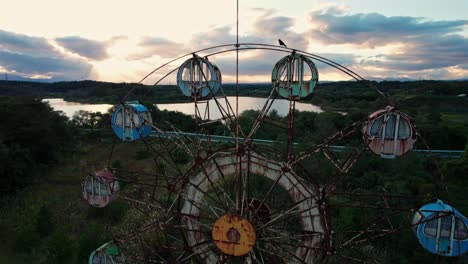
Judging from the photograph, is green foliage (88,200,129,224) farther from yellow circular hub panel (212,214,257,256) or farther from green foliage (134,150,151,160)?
green foliage (134,150,151,160)

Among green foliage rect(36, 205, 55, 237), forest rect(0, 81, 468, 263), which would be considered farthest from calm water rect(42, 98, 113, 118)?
green foliage rect(36, 205, 55, 237)

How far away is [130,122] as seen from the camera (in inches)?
394

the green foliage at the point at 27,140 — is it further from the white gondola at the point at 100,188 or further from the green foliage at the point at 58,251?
the white gondola at the point at 100,188

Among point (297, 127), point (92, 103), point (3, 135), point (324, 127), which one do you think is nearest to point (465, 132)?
point (324, 127)

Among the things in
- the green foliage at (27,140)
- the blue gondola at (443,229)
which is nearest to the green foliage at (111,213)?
the green foliage at (27,140)

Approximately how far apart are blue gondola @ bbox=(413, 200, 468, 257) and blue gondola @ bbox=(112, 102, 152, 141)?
7285 mm

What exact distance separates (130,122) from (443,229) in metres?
8.11

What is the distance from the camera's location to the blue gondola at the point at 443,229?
7203 mm

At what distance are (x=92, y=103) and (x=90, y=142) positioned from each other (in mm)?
47513

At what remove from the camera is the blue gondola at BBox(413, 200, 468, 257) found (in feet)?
23.6

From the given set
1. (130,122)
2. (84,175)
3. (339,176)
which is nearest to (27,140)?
(84,175)

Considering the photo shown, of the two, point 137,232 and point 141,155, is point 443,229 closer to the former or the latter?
point 137,232

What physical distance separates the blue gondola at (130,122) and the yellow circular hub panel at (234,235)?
3.71 metres

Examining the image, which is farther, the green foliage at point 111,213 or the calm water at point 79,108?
the calm water at point 79,108
